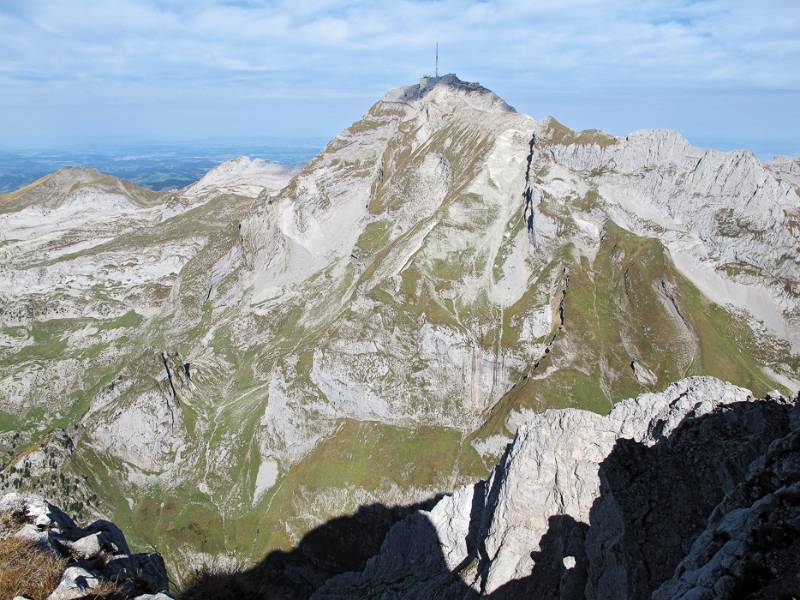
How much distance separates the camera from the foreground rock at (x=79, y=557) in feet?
57.8

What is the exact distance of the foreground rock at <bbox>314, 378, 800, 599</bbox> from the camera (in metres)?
16.1

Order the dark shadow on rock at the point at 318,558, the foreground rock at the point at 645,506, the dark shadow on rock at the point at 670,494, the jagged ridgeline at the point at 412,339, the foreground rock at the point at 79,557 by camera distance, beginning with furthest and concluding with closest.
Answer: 1. the jagged ridgeline at the point at 412,339
2. the dark shadow on rock at the point at 318,558
3. the dark shadow on rock at the point at 670,494
4. the foreground rock at the point at 79,557
5. the foreground rock at the point at 645,506

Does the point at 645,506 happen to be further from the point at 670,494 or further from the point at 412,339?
the point at 412,339

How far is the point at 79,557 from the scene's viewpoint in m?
20.9

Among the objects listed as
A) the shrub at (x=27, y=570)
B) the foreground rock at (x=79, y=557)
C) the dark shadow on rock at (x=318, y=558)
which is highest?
the shrub at (x=27, y=570)

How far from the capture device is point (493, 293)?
13762 centimetres

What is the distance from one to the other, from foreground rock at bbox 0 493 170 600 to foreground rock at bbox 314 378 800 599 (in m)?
20.3

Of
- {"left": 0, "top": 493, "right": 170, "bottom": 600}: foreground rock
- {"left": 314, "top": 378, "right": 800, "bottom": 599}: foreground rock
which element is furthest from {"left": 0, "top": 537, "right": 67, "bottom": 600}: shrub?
{"left": 314, "top": 378, "right": 800, "bottom": 599}: foreground rock

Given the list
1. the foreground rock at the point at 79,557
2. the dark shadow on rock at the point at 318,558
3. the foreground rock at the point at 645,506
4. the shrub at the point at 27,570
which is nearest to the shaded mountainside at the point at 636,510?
the foreground rock at the point at 645,506

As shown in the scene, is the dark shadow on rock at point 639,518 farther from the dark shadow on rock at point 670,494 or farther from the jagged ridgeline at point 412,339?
the jagged ridgeline at point 412,339

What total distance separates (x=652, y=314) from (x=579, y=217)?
35.1 meters

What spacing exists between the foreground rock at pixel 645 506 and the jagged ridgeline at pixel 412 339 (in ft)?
222

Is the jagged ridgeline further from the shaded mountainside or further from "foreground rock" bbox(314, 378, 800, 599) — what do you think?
"foreground rock" bbox(314, 378, 800, 599)

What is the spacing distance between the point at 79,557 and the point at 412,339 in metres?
106
